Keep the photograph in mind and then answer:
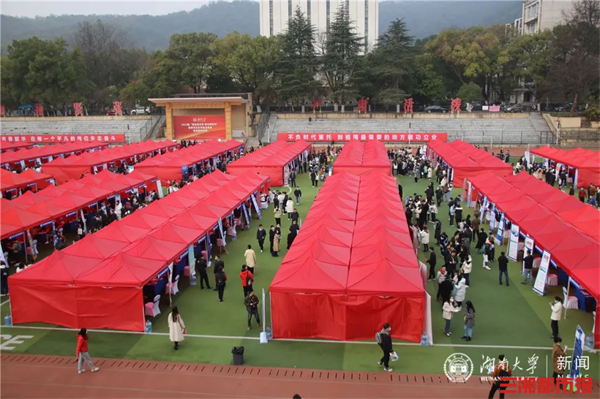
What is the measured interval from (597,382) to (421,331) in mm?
3419

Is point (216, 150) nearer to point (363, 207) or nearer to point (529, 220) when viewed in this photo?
point (363, 207)

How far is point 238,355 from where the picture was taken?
1059 cm

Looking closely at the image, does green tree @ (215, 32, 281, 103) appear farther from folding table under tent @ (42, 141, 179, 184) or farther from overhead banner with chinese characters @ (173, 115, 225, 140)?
folding table under tent @ (42, 141, 179, 184)

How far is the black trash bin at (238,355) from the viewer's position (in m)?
10.6

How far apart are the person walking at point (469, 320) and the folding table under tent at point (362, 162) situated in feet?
55.0

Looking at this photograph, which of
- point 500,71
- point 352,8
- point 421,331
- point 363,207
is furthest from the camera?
point 352,8

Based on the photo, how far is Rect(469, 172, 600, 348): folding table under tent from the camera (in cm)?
1249

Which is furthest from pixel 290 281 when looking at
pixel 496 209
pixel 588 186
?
pixel 588 186

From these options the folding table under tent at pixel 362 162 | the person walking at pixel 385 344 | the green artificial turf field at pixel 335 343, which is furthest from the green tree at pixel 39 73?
the person walking at pixel 385 344

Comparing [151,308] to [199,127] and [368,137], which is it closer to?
[368,137]

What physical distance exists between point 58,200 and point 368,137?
1354 inches

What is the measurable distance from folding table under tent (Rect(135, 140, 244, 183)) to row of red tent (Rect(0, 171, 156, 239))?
3.33m

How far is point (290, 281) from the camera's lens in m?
11.6

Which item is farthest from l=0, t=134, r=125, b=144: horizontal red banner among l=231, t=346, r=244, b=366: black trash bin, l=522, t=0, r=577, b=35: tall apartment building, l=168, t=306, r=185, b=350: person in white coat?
l=522, t=0, r=577, b=35: tall apartment building
